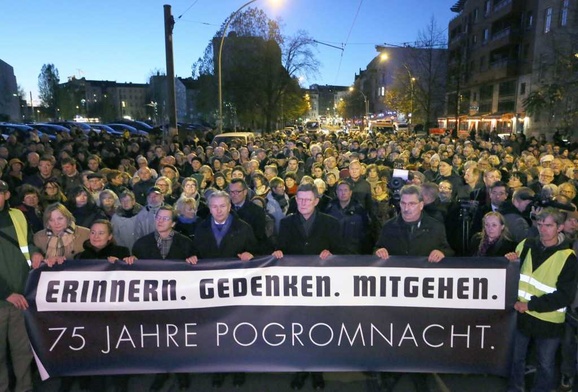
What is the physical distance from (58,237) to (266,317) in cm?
218

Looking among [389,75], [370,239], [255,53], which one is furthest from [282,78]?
[389,75]

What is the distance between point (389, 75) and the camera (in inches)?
3541

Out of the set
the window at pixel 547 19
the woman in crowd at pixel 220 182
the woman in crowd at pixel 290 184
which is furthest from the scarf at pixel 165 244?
the window at pixel 547 19

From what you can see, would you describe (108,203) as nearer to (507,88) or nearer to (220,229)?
(220,229)

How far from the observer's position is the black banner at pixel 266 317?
4.22 metres

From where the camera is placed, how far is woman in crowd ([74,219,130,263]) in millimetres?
4508

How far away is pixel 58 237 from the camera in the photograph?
4.62 meters

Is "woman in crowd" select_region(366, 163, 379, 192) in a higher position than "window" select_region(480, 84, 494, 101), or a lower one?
lower

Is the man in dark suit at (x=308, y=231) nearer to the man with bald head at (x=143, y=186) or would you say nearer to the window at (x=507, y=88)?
the man with bald head at (x=143, y=186)

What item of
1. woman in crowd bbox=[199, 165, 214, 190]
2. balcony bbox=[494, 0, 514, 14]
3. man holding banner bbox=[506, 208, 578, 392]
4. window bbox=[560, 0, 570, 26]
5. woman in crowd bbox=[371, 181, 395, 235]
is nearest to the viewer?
man holding banner bbox=[506, 208, 578, 392]

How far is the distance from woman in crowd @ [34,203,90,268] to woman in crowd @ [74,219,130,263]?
16 cm

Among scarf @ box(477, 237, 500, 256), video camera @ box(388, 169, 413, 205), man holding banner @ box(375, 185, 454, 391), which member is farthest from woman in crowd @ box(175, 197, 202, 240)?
video camera @ box(388, 169, 413, 205)

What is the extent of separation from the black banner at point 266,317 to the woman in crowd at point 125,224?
1348 millimetres

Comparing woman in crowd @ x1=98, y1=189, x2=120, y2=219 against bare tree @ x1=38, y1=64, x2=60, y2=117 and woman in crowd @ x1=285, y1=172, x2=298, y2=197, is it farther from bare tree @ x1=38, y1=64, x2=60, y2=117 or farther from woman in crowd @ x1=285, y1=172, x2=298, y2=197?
bare tree @ x1=38, y1=64, x2=60, y2=117
